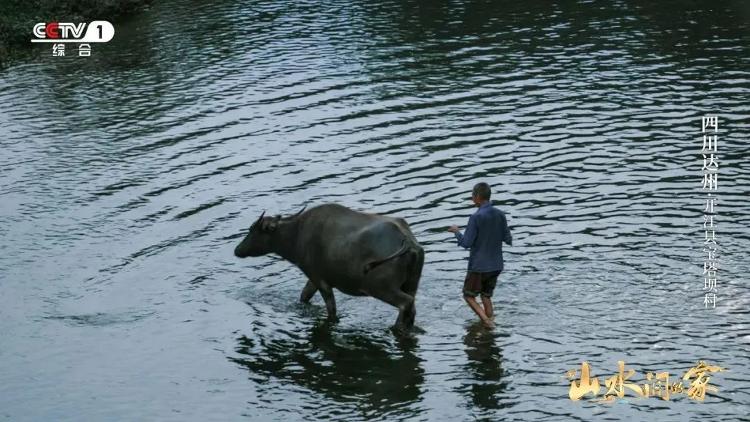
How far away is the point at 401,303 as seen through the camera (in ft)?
68.4

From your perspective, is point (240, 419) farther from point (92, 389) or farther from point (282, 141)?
point (282, 141)

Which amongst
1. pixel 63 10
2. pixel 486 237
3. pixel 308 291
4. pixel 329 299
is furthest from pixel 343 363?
pixel 63 10

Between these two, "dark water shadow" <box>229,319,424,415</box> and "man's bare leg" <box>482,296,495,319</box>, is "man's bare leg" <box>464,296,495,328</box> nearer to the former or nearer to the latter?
"man's bare leg" <box>482,296,495,319</box>

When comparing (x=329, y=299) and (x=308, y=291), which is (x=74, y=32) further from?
(x=329, y=299)

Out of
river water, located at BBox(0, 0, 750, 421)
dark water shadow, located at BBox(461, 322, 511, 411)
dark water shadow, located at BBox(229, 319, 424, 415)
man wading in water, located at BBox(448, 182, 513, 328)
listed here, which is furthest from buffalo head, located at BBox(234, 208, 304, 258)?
dark water shadow, located at BBox(461, 322, 511, 411)

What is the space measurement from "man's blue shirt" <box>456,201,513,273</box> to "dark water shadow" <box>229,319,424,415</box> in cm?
175

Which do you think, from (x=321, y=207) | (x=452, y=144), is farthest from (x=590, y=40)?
(x=321, y=207)

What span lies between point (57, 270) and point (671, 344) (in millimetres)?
12609

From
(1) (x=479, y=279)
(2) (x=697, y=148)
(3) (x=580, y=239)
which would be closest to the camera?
(1) (x=479, y=279)

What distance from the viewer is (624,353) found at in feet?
63.7

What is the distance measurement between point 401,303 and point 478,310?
1337 mm

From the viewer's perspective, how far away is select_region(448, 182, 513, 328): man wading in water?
20734 millimetres

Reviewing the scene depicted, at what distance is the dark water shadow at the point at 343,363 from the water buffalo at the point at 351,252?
2.10 feet

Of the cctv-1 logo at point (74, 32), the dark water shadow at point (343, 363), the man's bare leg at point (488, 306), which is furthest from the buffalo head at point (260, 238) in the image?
the cctv-1 logo at point (74, 32)
